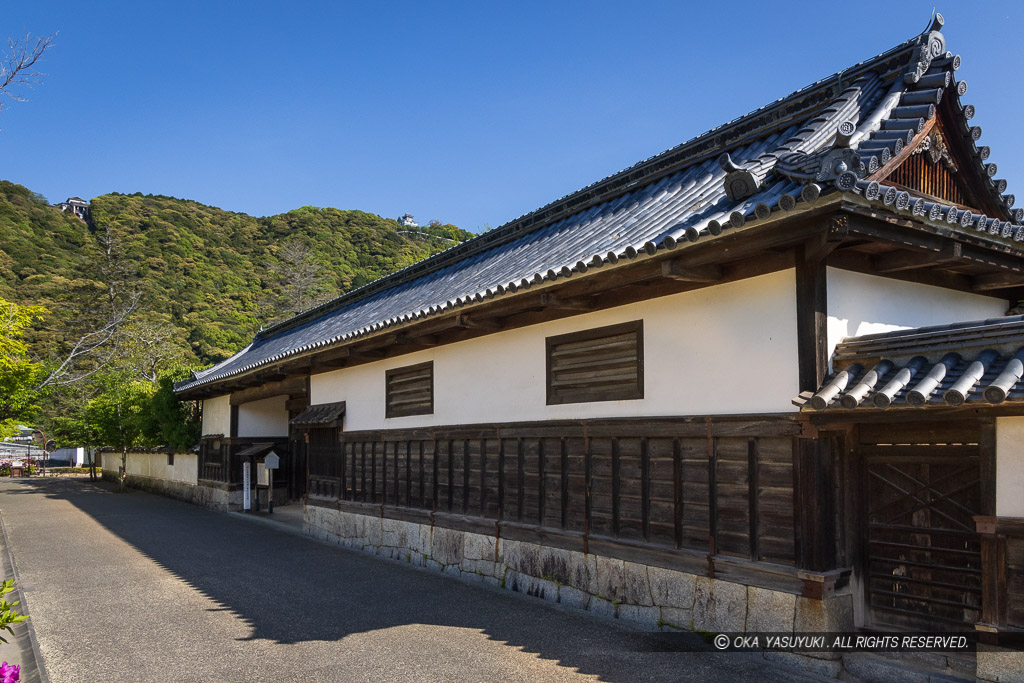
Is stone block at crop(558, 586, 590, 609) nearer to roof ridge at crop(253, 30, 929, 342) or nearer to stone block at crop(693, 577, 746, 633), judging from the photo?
stone block at crop(693, 577, 746, 633)

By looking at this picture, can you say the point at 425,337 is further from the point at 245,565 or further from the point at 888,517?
the point at 888,517

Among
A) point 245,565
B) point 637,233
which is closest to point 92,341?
point 245,565

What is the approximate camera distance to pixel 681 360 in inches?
285

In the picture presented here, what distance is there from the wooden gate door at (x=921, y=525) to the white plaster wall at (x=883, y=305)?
97 cm

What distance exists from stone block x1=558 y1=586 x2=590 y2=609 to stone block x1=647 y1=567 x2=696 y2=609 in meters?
1.14

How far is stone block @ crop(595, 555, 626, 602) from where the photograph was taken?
7.78 m

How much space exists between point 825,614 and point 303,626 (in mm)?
5447

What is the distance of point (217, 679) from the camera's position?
20.1 feet

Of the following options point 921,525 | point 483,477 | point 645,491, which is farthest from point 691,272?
point 483,477

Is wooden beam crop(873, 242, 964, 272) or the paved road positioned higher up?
wooden beam crop(873, 242, 964, 272)

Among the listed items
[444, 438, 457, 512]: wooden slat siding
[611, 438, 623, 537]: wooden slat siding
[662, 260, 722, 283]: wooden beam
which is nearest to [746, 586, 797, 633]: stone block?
[611, 438, 623, 537]: wooden slat siding

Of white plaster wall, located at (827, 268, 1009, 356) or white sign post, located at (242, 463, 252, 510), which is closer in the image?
white plaster wall, located at (827, 268, 1009, 356)

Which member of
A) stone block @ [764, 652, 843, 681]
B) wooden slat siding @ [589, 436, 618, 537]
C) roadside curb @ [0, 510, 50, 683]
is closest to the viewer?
stone block @ [764, 652, 843, 681]

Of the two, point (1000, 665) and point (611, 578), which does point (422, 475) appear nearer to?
point (611, 578)
